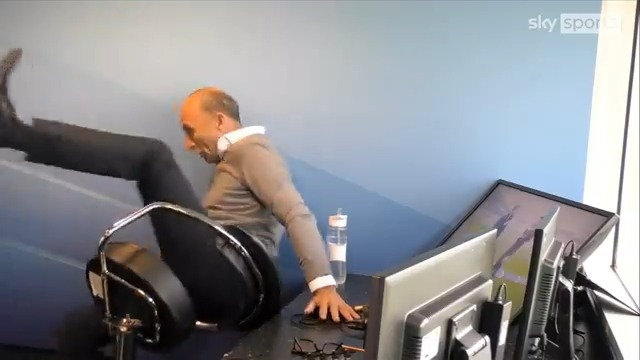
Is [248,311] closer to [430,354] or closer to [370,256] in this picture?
[370,256]

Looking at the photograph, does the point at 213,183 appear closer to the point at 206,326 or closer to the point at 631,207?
the point at 206,326

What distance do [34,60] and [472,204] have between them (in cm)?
186

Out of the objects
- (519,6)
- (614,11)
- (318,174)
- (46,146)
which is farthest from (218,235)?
(614,11)

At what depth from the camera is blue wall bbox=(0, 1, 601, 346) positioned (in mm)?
2777

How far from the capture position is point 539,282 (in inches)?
64.0

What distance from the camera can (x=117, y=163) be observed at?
3.12 metres

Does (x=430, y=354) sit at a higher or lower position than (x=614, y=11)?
lower

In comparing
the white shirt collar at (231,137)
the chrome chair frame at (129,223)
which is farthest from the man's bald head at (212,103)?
the chrome chair frame at (129,223)

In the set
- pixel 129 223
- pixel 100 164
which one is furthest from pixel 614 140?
pixel 100 164

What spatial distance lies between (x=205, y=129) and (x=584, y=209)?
4.46 ft

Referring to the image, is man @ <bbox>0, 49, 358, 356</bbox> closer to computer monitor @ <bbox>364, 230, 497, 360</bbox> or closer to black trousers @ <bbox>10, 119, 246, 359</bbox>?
black trousers @ <bbox>10, 119, 246, 359</bbox>

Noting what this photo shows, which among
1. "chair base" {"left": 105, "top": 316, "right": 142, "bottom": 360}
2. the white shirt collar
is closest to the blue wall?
the white shirt collar

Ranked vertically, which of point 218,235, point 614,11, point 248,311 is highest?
point 614,11

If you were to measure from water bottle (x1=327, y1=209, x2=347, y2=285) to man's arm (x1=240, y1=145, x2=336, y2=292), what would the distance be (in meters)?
0.41
